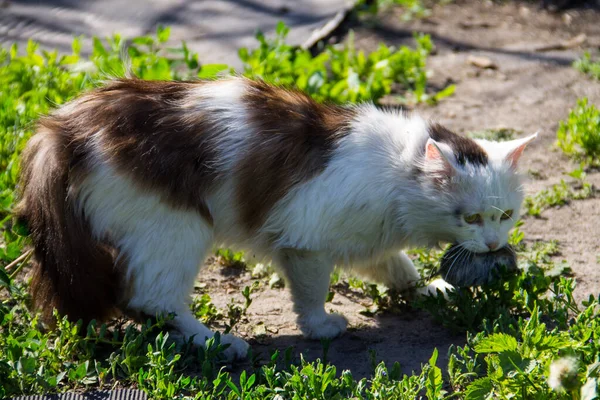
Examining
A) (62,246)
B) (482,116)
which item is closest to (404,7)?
(482,116)

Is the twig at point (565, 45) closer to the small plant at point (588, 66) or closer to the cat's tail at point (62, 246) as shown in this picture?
the small plant at point (588, 66)

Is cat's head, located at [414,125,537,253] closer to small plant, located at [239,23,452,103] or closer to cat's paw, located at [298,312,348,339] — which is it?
cat's paw, located at [298,312,348,339]

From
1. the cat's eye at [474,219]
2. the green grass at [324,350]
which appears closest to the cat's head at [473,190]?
the cat's eye at [474,219]

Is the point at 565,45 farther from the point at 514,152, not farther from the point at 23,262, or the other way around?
the point at 23,262

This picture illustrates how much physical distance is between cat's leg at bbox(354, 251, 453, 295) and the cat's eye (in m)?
0.50

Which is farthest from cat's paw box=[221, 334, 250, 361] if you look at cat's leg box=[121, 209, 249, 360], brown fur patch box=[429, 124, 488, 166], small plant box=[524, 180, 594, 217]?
small plant box=[524, 180, 594, 217]

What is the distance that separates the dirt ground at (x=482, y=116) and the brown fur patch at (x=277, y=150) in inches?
27.2

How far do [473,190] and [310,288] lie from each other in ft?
2.82

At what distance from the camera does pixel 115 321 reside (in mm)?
3879

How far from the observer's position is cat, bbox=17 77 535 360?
11.8 ft

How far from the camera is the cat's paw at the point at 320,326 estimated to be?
3.96 m

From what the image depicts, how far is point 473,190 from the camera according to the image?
12.2 ft

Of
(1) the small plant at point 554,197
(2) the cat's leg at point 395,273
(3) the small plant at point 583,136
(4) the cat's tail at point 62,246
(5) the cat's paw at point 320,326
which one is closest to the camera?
(4) the cat's tail at point 62,246

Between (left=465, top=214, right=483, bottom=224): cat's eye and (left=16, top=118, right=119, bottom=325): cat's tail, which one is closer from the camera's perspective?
(left=16, top=118, right=119, bottom=325): cat's tail
